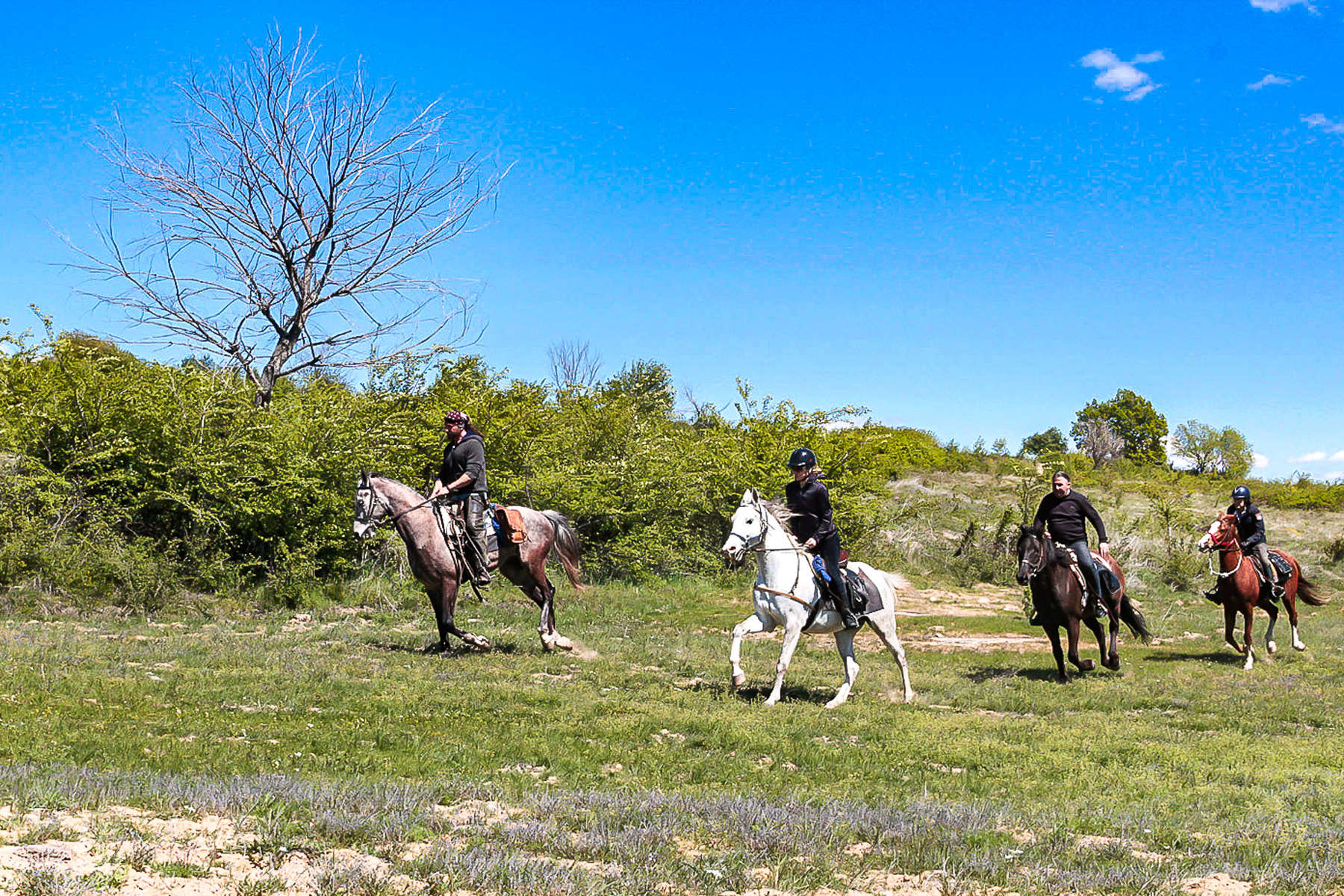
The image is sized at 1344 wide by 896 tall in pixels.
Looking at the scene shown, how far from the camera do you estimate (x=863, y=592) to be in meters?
11.4

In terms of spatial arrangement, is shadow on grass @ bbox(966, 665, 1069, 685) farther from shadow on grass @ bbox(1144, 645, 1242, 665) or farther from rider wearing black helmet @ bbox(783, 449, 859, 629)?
rider wearing black helmet @ bbox(783, 449, 859, 629)

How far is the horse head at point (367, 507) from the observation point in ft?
42.7

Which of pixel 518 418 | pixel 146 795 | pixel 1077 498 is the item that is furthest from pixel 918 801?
pixel 518 418

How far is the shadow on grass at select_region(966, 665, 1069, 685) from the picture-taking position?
43.8 ft

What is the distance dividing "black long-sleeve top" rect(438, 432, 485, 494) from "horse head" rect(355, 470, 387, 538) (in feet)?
2.82

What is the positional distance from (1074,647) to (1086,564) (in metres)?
1.08

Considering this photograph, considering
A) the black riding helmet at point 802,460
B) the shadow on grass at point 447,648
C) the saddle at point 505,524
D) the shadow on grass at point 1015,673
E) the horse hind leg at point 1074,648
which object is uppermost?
the black riding helmet at point 802,460

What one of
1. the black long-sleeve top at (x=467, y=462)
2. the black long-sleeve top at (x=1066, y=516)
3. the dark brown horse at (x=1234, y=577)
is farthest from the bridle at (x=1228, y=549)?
the black long-sleeve top at (x=467, y=462)

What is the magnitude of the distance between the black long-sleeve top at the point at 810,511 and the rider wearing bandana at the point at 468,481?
4.26m

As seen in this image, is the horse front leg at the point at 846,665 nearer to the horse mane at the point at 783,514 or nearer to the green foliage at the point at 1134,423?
the horse mane at the point at 783,514

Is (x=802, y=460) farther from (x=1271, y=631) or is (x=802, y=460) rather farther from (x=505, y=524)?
(x=1271, y=631)

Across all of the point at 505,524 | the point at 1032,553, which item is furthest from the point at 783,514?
the point at 505,524

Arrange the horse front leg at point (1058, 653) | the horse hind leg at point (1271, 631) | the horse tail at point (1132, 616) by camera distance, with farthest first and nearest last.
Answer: the horse hind leg at point (1271, 631) → the horse tail at point (1132, 616) → the horse front leg at point (1058, 653)

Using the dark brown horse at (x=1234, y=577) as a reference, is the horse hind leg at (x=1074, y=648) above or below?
below
